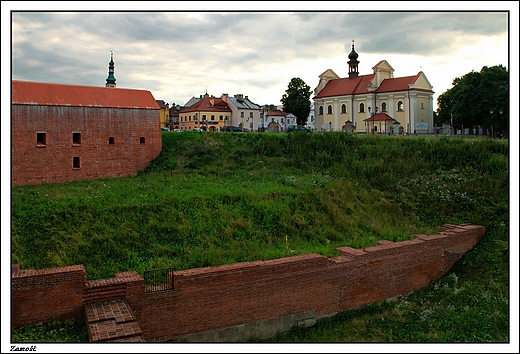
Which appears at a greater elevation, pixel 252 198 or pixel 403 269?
pixel 252 198

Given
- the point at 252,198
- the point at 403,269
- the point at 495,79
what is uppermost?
the point at 495,79

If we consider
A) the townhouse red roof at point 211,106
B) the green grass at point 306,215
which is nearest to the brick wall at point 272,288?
the green grass at point 306,215

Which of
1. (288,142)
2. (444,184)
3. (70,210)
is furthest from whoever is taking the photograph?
(288,142)

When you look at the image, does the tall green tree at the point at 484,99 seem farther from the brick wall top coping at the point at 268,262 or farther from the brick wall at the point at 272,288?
the brick wall at the point at 272,288

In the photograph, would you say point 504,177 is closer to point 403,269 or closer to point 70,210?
point 403,269

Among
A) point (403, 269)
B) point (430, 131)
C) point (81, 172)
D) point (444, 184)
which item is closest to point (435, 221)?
point (444, 184)

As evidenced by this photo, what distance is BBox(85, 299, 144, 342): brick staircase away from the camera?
6.95m

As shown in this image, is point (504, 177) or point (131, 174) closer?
point (504, 177)

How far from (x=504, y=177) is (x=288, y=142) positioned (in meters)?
10.3

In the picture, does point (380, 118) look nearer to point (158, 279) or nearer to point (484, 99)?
point (484, 99)

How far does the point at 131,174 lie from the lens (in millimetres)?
19422

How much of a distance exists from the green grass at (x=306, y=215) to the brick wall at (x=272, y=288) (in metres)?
0.52

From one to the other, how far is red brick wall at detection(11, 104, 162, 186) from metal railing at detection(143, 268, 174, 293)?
9238 millimetres

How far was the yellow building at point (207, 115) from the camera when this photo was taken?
168 feet
